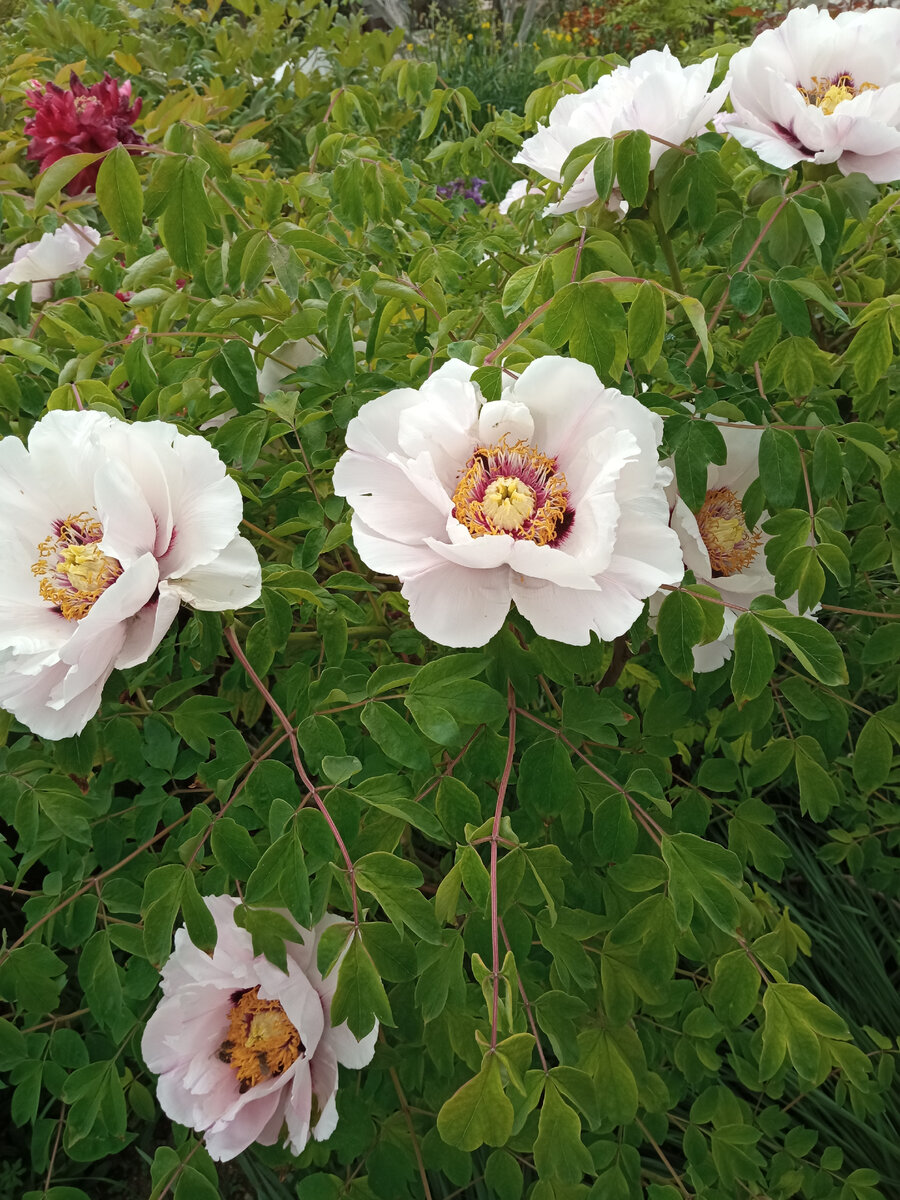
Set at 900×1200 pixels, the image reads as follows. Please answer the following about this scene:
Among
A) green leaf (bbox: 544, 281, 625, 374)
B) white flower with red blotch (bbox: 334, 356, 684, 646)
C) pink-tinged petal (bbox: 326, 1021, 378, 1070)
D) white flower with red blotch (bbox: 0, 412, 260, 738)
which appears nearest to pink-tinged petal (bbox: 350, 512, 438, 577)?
white flower with red blotch (bbox: 334, 356, 684, 646)

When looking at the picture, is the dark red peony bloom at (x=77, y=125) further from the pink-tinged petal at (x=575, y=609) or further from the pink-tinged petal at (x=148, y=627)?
the pink-tinged petal at (x=575, y=609)

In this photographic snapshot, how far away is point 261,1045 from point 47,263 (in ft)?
3.84

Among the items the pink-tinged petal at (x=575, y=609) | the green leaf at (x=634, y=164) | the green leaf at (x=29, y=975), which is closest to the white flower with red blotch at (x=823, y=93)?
the green leaf at (x=634, y=164)

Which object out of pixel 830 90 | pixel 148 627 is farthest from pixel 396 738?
pixel 830 90

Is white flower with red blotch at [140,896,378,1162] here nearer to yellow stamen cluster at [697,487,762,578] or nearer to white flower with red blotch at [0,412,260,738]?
white flower with red blotch at [0,412,260,738]

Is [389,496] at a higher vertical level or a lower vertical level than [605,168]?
lower

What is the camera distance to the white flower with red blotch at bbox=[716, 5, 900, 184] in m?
0.92

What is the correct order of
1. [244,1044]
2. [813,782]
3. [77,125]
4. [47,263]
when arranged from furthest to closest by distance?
[77,125] → [47,263] → [813,782] → [244,1044]

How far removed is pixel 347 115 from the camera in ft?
4.83

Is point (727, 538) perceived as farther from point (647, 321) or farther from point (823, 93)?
point (823, 93)

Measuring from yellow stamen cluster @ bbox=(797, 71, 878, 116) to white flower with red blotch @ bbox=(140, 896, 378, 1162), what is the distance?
1002 millimetres

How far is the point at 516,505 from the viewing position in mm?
870

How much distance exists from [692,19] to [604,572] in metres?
9.64

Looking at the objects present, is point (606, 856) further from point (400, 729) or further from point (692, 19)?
point (692, 19)
